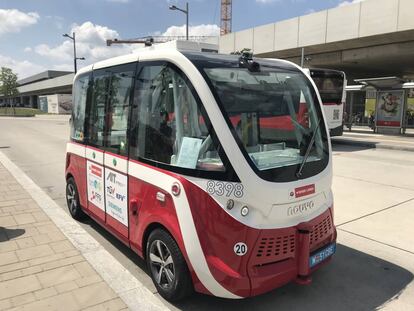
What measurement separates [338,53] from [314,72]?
11.4 meters

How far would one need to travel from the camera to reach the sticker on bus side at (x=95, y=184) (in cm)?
462

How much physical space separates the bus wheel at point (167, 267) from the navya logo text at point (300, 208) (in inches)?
38.8

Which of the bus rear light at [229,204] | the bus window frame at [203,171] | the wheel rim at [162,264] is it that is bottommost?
the wheel rim at [162,264]

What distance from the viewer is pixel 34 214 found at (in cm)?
607

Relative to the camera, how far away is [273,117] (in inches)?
145

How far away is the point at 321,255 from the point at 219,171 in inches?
52.1

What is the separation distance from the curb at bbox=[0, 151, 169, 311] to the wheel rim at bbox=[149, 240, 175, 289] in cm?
17

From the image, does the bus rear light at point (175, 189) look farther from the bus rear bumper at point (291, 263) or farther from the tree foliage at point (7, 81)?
the tree foliage at point (7, 81)

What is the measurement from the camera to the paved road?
3.52m

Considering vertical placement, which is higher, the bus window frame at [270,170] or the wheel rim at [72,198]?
the bus window frame at [270,170]

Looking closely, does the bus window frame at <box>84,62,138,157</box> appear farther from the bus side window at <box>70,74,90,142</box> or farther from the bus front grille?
the bus front grille

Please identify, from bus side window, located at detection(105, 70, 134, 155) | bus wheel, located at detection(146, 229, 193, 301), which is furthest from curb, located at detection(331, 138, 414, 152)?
bus wheel, located at detection(146, 229, 193, 301)

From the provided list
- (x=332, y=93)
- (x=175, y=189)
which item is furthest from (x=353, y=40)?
(x=175, y=189)

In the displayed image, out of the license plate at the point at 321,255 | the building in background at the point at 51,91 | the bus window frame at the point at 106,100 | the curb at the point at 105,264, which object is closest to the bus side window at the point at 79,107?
the bus window frame at the point at 106,100
